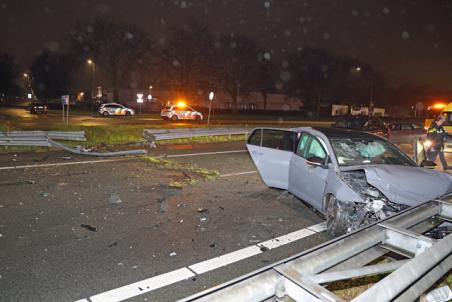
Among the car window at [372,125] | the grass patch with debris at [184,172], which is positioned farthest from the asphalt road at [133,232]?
the car window at [372,125]

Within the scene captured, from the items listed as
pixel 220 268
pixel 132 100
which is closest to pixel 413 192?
pixel 220 268

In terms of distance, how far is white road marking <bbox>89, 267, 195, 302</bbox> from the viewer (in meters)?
3.38

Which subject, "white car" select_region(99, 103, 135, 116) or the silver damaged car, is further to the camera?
"white car" select_region(99, 103, 135, 116)

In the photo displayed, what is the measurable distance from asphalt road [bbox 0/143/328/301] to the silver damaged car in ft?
1.75

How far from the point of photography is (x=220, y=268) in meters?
4.06

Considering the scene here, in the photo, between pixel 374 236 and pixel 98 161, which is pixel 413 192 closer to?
pixel 374 236

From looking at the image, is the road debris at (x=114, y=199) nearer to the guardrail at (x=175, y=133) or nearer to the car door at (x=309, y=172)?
the car door at (x=309, y=172)

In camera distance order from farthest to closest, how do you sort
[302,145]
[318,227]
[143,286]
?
1. [302,145]
2. [318,227]
3. [143,286]

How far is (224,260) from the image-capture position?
427 centimetres

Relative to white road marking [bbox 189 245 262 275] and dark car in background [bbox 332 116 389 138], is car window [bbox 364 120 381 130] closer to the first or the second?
dark car in background [bbox 332 116 389 138]

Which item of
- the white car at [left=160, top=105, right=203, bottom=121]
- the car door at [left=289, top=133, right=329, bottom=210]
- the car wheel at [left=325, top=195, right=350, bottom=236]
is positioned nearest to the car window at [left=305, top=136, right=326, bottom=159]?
the car door at [left=289, top=133, right=329, bottom=210]

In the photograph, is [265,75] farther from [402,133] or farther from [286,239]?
[286,239]

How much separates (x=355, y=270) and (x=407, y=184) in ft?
8.77

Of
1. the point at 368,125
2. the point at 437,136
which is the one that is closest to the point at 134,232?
the point at 437,136
